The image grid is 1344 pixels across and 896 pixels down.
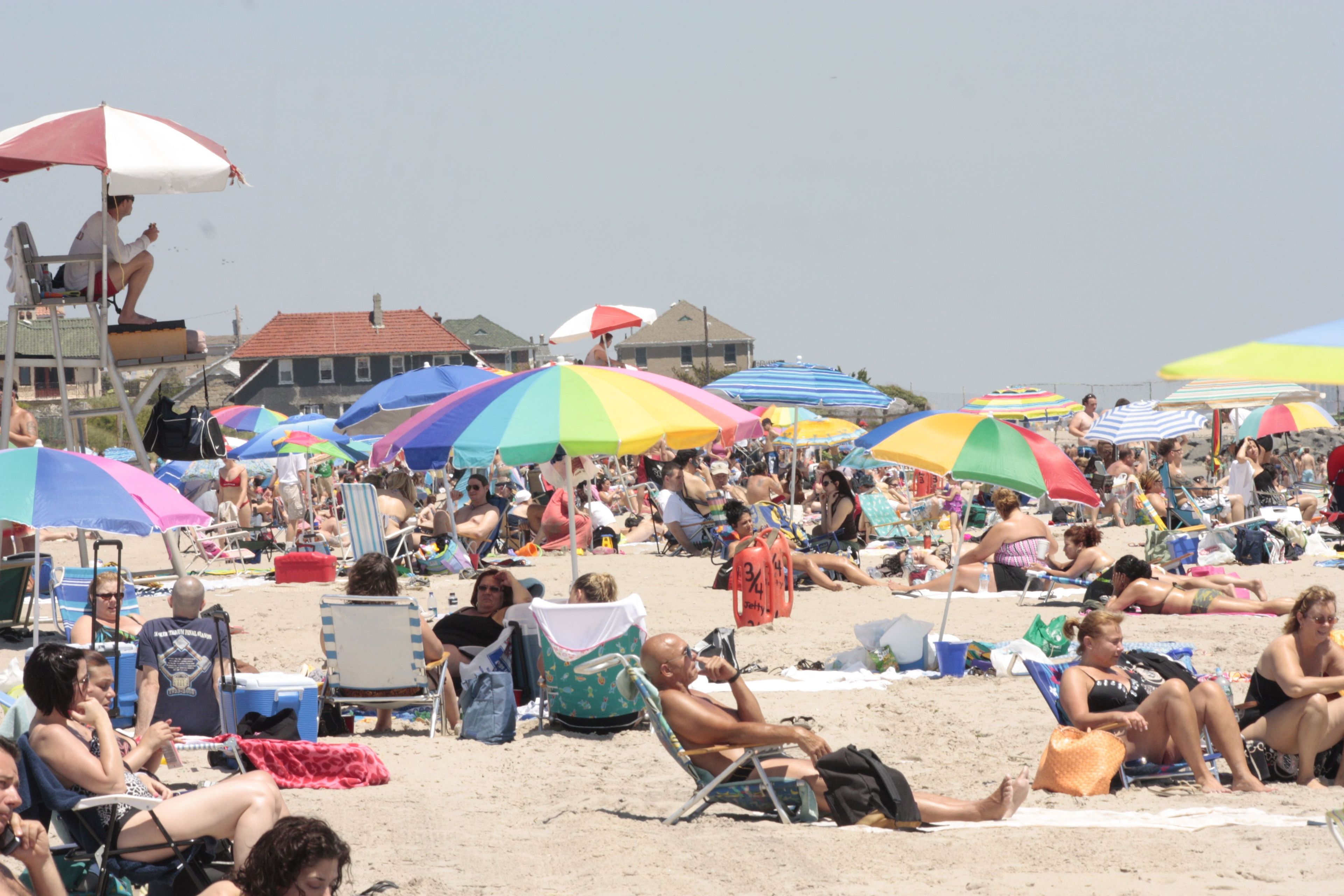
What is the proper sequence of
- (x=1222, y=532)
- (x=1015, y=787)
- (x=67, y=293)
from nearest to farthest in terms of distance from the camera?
(x=1015, y=787), (x=67, y=293), (x=1222, y=532)

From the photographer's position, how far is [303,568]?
41.8 ft

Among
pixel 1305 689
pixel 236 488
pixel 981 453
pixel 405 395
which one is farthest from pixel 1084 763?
pixel 236 488

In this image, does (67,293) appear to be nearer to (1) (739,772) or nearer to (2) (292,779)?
(2) (292,779)

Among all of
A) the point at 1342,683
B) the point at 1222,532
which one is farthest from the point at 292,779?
the point at 1222,532

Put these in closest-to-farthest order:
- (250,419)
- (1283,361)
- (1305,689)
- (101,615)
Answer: (1283,361), (1305,689), (101,615), (250,419)

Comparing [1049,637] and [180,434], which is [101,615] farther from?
[1049,637]

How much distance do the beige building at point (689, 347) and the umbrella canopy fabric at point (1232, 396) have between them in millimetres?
67923

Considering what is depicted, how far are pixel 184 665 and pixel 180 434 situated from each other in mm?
3598

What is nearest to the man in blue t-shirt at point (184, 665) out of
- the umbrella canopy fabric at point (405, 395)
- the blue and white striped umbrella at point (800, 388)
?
the umbrella canopy fabric at point (405, 395)

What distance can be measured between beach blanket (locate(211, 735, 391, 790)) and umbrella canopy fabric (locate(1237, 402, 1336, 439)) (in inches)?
718

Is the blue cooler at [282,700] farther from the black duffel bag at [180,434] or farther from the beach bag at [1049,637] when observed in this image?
the beach bag at [1049,637]

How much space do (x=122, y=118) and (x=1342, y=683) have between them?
733 centimetres

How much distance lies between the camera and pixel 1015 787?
495 cm

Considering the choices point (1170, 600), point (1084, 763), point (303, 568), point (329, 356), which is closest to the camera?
point (1084, 763)
